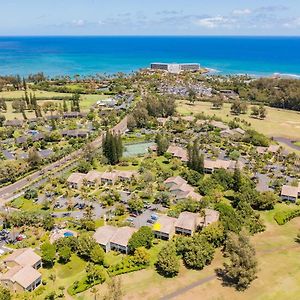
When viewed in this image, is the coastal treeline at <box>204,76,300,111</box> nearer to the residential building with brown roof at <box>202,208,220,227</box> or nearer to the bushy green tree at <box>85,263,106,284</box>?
the residential building with brown roof at <box>202,208,220,227</box>

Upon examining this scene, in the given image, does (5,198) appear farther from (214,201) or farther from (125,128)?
(125,128)

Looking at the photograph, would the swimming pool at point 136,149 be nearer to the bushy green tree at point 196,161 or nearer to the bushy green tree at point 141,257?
the bushy green tree at point 196,161

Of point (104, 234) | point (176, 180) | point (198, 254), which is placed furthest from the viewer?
point (176, 180)

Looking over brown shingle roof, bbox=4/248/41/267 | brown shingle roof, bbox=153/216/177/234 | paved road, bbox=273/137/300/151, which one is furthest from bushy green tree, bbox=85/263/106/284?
paved road, bbox=273/137/300/151

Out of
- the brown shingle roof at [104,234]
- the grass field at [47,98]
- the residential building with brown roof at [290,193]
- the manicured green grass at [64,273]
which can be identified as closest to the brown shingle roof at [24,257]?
the manicured green grass at [64,273]

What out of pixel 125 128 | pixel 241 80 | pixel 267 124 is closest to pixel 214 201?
pixel 125 128

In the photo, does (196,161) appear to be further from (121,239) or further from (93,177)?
(121,239)

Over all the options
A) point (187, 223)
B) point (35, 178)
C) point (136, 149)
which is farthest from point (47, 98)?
point (187, 223)

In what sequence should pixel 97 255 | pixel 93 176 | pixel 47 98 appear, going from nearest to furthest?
pixel 97 255
pixel 93 176
pixel 47 98
